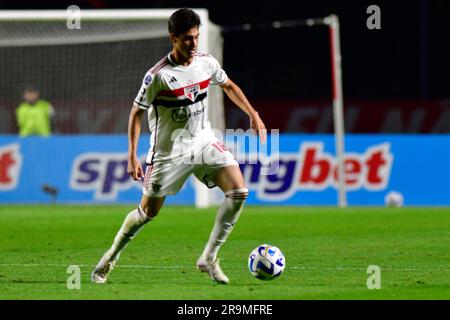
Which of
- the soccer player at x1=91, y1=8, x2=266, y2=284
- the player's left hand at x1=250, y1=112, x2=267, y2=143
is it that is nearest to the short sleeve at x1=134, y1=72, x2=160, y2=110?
the soccer player at x1=91, y1=8, x2=266, y2=284

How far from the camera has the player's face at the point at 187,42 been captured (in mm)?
9133

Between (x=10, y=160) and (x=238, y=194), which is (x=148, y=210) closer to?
(x=238, y=194)

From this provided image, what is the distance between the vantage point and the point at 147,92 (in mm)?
9266

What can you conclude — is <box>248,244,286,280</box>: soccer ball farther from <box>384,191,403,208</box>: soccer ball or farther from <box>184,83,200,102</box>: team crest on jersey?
<box>384,191,403,208</box>: soccer ball

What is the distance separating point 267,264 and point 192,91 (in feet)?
4.83

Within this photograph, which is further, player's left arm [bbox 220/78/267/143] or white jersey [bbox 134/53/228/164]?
player's left arm [bbox 220/78/267/143]

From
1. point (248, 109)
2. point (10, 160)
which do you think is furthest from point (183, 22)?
point (10, 160)

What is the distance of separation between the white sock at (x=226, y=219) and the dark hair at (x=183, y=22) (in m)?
1.32

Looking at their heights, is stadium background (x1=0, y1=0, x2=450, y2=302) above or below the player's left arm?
below

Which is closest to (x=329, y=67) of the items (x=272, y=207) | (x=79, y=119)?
(x=79, y=119)

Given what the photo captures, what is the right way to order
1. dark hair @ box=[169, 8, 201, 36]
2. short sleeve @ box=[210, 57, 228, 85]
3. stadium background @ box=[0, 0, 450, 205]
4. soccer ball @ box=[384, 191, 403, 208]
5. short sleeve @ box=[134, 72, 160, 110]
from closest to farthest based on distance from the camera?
1. dark hair @ box=[169, 8, 201, 36]
2. short sleeve @ box=[134, 72, 160, 110]
3. short sleeve @ box=[210, 57, 228, 85]
4. soccer ball @ box=[384, 191, 403, 208]
5. stadium background @ box=[0, 0, 450, 205]

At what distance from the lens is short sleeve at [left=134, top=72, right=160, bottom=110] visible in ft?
30.3

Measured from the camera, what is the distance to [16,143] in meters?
20.8

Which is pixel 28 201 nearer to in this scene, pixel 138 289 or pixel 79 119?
pixel 79 119
